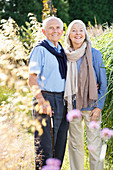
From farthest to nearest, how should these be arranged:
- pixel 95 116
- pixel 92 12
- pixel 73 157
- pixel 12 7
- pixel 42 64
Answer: pixel 92 12 < pixel 12 7 < pixel 73 157 < pixel 95 116 < pixel 42 64

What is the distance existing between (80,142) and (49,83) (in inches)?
30.7

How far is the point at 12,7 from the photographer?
1386cm

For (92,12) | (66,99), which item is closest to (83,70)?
(66,99)

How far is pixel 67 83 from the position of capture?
246 centimetres

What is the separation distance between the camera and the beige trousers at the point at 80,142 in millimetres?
2582

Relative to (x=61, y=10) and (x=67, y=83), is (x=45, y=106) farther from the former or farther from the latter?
(x=61, y=10)

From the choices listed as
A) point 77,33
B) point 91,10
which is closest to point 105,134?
point 77,33

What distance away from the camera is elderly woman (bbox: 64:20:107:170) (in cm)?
252

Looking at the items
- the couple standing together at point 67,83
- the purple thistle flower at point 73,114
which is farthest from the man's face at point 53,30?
the purple thistle flower at point 73,114

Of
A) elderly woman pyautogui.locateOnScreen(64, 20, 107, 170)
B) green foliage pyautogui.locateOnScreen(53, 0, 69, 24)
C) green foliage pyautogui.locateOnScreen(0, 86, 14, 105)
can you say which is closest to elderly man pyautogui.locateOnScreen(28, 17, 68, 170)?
elderly woman pyautogui.locateOnScreen(64, 20, 107, 170)

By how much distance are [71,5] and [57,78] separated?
53.4ft

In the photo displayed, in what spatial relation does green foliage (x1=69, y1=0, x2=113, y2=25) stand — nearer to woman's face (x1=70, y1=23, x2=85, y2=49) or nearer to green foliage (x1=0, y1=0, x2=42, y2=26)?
green foliage (x1=0, y1=0, x2=42, y2=26)

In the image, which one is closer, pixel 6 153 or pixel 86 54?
pixel 6 153

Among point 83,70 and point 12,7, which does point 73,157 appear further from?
point 12,7
